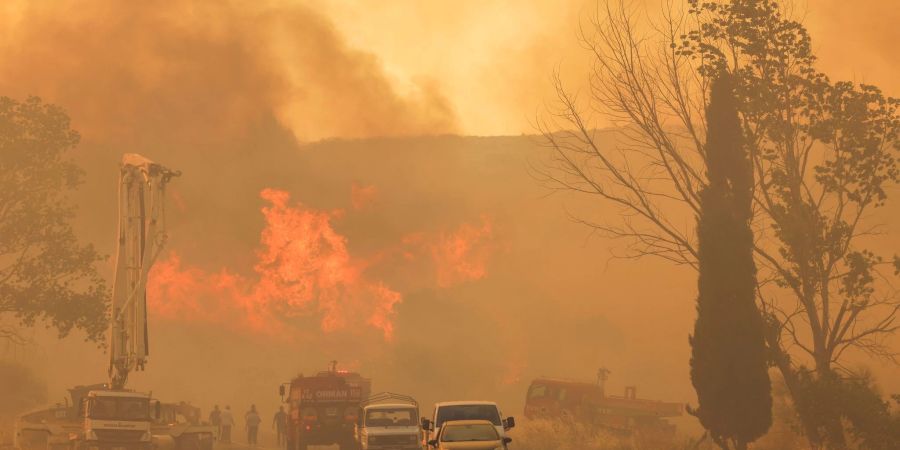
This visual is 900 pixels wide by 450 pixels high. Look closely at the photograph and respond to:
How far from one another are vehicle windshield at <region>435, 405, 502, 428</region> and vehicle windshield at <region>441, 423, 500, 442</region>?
2292 millimetres

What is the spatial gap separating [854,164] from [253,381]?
63459mm

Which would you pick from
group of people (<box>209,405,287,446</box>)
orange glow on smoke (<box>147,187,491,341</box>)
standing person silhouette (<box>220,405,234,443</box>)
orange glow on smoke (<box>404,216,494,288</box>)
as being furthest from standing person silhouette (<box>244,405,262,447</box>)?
orange glow on smoke (<box>404,216,494,288</box>)

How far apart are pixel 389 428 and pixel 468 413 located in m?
3.94

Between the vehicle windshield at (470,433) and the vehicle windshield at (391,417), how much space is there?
5938mm

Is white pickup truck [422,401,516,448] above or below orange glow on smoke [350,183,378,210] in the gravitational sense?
below

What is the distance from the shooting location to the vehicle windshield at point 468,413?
102 ft

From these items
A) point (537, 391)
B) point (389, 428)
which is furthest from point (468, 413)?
point (537, 391)

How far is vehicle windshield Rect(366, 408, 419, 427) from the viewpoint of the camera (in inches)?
1350

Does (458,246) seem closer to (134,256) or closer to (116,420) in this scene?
(134,256)

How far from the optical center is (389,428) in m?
34.0

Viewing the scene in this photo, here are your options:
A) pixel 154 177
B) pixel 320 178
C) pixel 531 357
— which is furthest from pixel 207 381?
pixel 154 177

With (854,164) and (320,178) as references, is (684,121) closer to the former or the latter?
(854,164)

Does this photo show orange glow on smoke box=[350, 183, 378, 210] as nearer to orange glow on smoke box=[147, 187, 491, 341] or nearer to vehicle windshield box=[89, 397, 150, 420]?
orange glow on smoke box=[147, 187, 491, 341]

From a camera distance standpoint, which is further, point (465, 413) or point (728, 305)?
point (465, 413)
